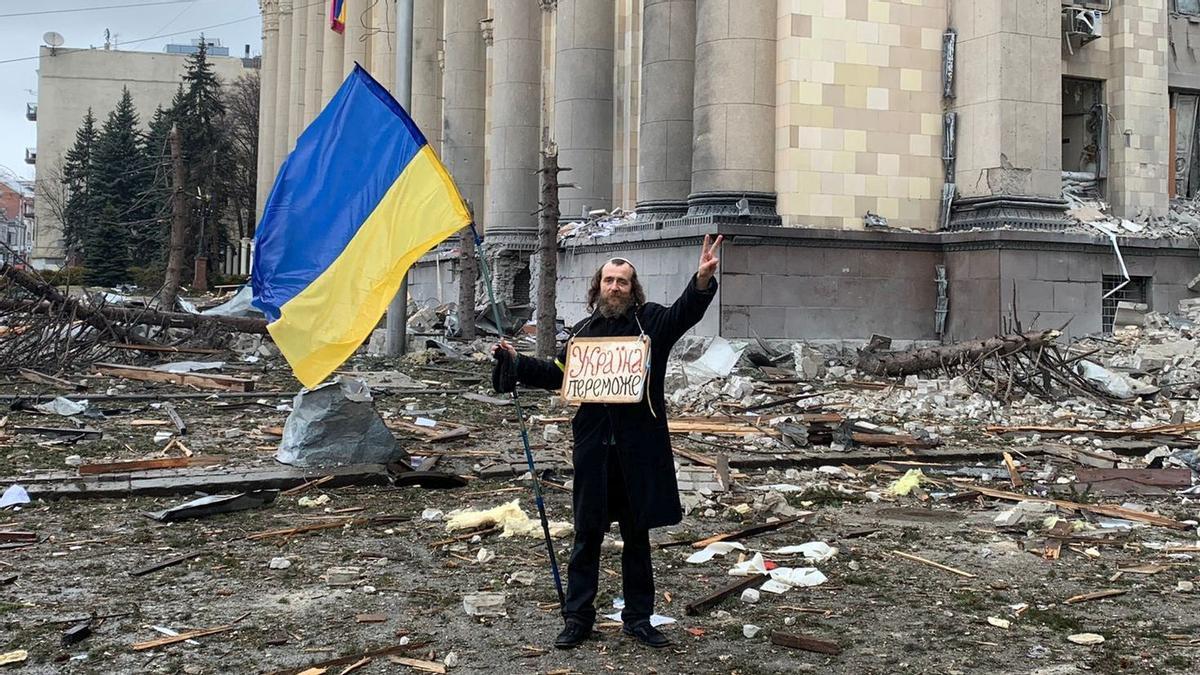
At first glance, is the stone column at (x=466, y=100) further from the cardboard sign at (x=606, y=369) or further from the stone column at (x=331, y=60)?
the cardboard sign at (x=606, y=369)

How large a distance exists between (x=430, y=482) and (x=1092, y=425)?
7.80 meters

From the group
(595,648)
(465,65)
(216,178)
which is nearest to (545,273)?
(595,648)

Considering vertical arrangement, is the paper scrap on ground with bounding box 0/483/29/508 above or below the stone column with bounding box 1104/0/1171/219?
below

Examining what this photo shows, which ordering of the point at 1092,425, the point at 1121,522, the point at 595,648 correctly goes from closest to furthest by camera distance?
1. the point at 595,648
2. the point at 1121,522
3. the point at 1092,425

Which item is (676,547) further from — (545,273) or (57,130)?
(57,130)

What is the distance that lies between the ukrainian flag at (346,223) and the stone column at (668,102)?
45.4 feet

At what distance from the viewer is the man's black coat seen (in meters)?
5.01

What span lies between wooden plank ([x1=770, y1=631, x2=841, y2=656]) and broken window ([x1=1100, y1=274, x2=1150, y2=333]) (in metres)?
15.2

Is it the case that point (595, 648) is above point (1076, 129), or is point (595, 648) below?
below

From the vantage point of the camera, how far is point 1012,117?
58.2ft

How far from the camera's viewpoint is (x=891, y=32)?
60.4 feet

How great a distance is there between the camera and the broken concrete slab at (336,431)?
9312 millimetres

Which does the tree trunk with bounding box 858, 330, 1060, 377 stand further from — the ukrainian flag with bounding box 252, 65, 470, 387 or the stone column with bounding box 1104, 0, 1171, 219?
the ukrainian flag with bounding box 252, 65, 470, 387

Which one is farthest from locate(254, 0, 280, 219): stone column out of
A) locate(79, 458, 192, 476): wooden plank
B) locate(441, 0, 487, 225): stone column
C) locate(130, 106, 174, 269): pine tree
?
locate(79, 458, 192, 476): wooden plank
